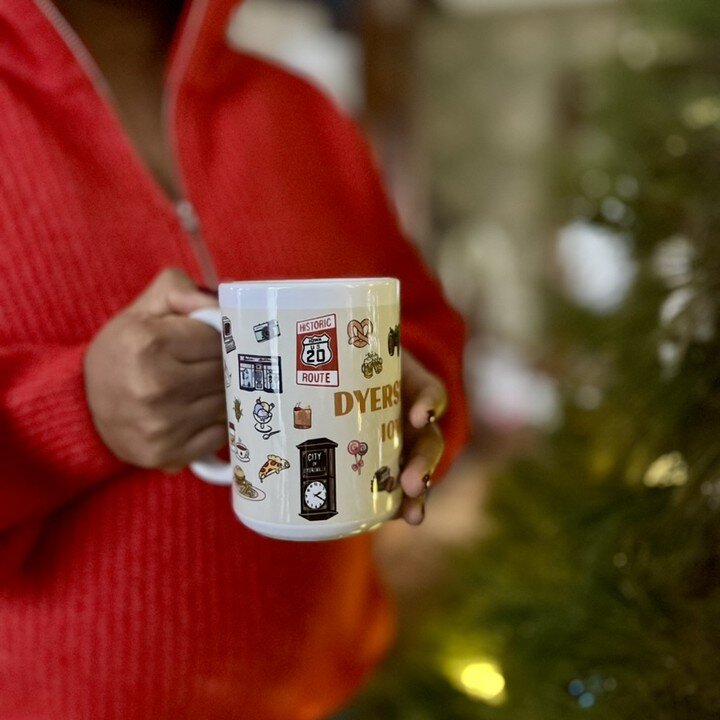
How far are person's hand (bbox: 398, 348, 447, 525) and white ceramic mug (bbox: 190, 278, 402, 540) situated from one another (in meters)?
0.03

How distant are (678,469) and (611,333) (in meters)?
0.24

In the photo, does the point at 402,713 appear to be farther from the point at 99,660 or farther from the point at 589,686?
the point at 99,660

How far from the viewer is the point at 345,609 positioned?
2.13 ft

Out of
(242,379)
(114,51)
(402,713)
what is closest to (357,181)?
(114,51)

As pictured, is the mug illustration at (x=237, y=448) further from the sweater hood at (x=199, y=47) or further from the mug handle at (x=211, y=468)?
the sweater hood at (x=199, y=47)

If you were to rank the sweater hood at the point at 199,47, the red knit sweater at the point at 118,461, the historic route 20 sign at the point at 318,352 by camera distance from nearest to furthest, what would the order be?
the historic route 20 sign at the point at 318,352
the red knit sweater at the point at 118,461
the sweater hood at the point at 199,47

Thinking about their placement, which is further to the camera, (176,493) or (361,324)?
(176,493)

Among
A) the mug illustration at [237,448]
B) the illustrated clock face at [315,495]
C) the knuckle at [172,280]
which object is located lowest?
the illustrated clock face at [315,495]

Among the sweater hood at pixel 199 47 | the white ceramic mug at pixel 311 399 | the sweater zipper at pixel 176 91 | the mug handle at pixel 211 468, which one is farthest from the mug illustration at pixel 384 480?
the sweater hood at pixel 199 47

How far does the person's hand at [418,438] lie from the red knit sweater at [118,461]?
0.32 ft

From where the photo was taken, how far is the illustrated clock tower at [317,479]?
41 cm

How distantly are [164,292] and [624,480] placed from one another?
558mm

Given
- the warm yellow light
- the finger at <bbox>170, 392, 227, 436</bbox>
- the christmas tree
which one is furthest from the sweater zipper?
the warm yellow light

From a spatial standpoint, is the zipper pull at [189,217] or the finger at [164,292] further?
the zipper pull at [189,217]
